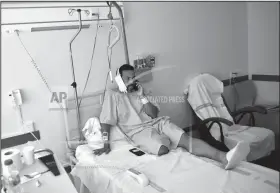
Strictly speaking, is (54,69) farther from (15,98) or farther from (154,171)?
(154,171)

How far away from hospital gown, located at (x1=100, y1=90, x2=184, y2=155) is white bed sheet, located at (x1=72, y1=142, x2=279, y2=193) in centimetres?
9

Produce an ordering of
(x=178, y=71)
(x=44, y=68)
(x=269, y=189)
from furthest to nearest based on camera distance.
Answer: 1. (x=178, y=71)
2. (x=44, y=68)
3. (x=269, y=189)

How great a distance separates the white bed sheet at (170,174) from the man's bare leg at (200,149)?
3cm

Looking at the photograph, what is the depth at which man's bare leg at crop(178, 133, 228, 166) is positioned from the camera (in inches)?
37.1

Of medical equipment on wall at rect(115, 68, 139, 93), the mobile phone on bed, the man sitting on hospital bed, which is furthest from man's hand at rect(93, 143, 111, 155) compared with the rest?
medical equipment on wall at rect(115, 68, 139, 93)

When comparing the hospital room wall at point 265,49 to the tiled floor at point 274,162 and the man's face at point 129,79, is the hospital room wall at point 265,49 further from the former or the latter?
the man's face at point 129,79

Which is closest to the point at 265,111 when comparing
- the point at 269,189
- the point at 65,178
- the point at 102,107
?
the point at 269,189

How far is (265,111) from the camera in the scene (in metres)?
0.61

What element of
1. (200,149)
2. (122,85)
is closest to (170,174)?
(200,149)

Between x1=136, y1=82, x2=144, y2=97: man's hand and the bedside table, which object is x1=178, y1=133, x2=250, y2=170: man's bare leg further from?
the bedside table

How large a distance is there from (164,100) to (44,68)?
696mm

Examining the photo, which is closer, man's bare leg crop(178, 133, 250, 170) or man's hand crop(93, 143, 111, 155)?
man's bare leg crop(178, 133, 250, 170)

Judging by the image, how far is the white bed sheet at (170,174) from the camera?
29.0 inches

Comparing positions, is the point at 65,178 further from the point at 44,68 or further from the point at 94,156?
the point at 44,68
